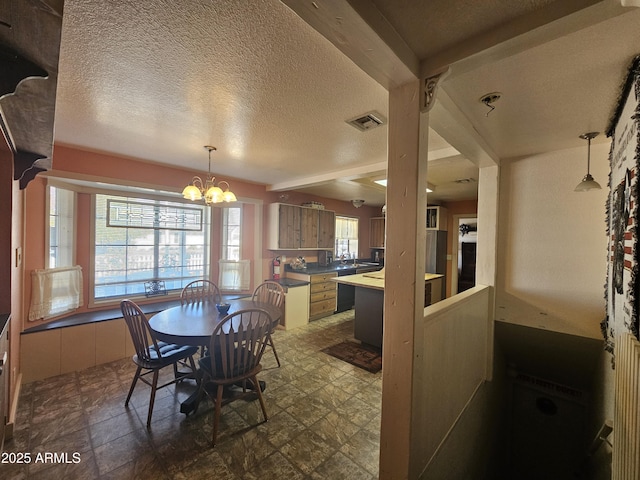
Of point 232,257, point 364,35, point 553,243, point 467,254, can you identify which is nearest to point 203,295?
point 232,257

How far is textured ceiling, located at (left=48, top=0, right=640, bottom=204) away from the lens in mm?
983

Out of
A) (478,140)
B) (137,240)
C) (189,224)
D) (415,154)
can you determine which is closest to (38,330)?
(137,240)

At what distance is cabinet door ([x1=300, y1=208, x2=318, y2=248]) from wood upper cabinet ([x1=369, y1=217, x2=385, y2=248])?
2.32 m

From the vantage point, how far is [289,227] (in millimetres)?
4645

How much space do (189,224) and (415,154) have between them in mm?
3962

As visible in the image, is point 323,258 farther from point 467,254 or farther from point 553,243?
point 467,254

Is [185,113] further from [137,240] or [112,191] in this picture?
[137,240]

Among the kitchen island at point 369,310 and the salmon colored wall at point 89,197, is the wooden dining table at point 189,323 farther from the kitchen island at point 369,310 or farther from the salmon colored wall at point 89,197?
the salmon colored wall at point 89,197

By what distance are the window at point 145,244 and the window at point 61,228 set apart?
257 millimetres

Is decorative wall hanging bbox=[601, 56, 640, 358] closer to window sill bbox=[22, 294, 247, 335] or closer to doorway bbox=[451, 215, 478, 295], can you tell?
window sill bbox=[22, 294, 247, 335]

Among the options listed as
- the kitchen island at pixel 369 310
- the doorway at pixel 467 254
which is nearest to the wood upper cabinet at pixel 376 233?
the doorway at pixel 467 254

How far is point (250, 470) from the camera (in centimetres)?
164

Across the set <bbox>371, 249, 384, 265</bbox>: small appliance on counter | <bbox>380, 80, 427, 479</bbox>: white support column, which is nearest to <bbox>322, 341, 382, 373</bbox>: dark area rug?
<bbox>380, 80, 427, 479</bbox>: white support column

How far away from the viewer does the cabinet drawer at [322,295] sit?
4.59 m
